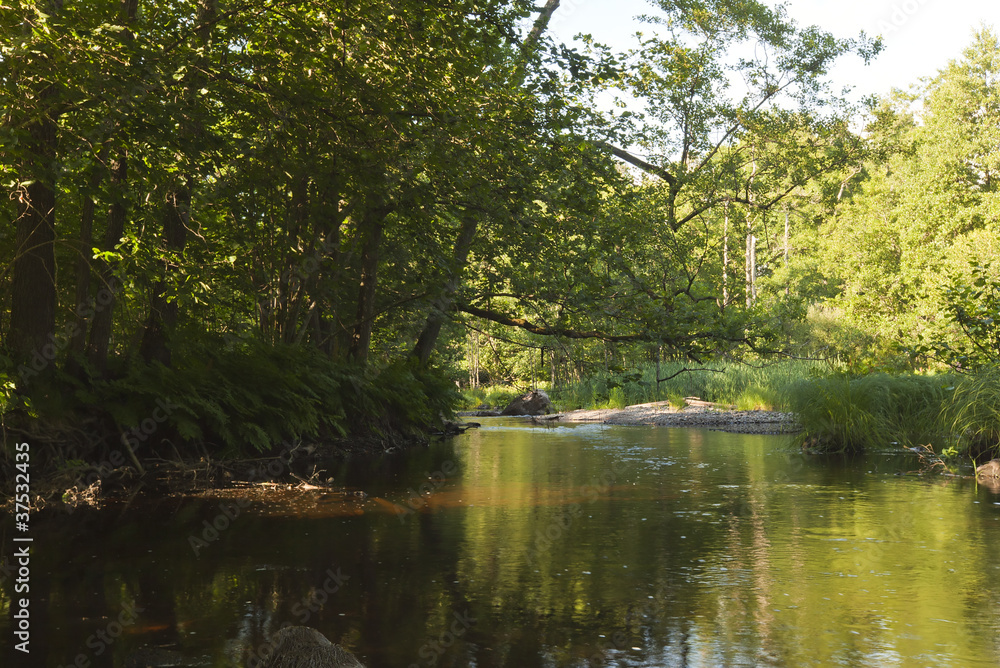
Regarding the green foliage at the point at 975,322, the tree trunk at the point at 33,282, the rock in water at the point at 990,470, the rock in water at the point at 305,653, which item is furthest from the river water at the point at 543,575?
the green foliage at the point at 975,322

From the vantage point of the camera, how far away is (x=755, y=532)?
7.81m

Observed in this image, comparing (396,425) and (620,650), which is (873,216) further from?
(620,650)

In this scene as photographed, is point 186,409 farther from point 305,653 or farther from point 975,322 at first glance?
point 975,322

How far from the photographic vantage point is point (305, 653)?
3961 millimetres

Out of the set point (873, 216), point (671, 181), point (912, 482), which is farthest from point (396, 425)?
point (873, 216)

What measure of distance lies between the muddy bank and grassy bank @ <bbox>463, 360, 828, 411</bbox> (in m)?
0.79

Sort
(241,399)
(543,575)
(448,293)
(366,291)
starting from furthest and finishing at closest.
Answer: (366,291) → (448,293) → (241,399) → (543,575)

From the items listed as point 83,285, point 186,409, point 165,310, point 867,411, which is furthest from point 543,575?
point 867,411

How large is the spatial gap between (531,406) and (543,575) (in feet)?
78.2

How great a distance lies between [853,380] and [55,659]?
1457cm

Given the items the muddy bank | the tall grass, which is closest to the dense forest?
the muddy bank

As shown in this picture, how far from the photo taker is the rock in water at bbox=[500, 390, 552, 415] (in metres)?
29.9

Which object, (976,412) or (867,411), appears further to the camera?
(867,411)

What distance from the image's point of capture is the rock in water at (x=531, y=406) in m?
29.9
